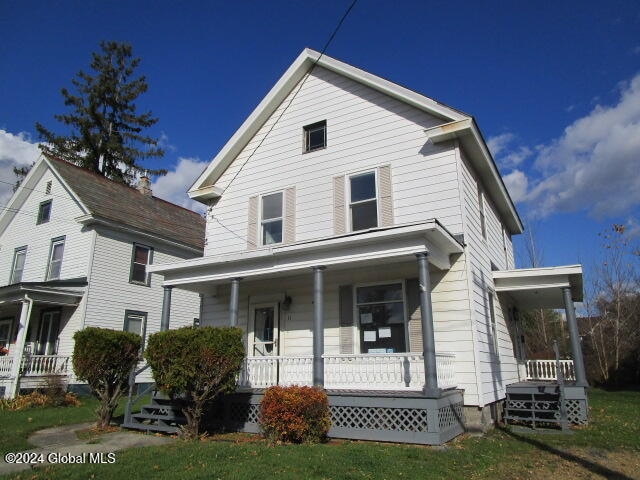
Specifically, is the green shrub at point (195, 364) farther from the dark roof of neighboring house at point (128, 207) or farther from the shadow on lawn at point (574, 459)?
the dark roof of neighboring house at point (128, 207)

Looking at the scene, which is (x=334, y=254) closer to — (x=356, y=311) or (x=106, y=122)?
(x=356, y=311)

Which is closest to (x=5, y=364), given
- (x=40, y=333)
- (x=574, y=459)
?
(x=40, y=333)

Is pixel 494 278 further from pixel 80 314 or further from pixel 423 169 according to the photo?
pixel 80 314

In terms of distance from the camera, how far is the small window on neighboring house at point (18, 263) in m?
21.1

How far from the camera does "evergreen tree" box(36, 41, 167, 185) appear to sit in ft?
109

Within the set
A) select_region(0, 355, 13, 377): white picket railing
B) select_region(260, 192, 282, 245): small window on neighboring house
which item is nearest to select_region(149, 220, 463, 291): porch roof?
select_region(260, 192, 282, 245): small window on neighboring house

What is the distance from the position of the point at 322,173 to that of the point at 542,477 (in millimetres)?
8370

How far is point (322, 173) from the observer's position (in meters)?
12.3

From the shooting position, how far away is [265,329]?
40.3ft

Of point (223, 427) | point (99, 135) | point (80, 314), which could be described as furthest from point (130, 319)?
point (99, 135)

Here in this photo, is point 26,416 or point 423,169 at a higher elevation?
point 423,169

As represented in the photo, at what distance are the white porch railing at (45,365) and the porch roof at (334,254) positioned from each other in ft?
26.9

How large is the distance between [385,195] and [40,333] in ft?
50.7

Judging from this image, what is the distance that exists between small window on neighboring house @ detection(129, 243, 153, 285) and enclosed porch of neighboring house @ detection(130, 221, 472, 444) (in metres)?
8.52
